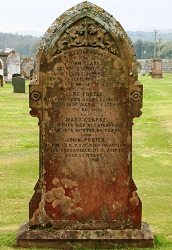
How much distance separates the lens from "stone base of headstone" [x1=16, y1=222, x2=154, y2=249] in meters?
6.36

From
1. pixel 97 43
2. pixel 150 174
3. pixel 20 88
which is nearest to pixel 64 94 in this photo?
pixel 97 43

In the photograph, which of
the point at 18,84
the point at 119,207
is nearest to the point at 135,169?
the point at 119,207

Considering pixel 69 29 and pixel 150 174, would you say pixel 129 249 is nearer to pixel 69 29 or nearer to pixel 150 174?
pixel 69 29

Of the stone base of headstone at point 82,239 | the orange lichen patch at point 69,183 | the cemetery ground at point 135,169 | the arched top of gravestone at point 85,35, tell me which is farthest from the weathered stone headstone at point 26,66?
the stone base of headstone at point 82,239

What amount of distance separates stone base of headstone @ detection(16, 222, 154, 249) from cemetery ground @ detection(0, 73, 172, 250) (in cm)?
20

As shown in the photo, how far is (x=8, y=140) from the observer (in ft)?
49.5

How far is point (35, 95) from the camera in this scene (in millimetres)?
6355

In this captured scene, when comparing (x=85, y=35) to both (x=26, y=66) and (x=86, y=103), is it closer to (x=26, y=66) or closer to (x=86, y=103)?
(x=86, y=103)

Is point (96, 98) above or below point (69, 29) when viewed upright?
below

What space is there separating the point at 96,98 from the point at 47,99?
0.65 metres

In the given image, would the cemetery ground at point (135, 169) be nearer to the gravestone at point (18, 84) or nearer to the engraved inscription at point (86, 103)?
the engraved inscription at point (86, 103)

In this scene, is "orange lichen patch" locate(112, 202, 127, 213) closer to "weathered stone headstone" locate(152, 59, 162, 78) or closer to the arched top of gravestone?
the arched top of gravestone

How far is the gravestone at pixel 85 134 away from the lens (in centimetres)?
632

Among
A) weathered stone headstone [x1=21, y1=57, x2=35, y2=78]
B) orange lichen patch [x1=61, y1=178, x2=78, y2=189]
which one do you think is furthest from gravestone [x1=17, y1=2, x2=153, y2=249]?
weathered stone headstone [x1=21, y1=57, x2=35, y2=78]
